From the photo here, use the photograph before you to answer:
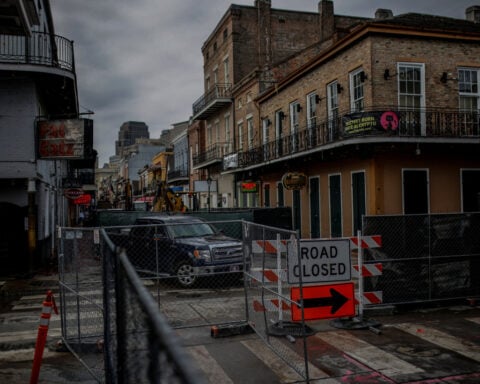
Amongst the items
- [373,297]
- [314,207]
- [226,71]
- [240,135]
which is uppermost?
[226,71]

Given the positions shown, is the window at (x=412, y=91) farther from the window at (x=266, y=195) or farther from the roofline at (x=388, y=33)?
the window at (x=266, y=195)

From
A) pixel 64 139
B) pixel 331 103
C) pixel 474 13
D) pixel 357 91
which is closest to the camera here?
pixel 64 139

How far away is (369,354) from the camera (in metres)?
6.76

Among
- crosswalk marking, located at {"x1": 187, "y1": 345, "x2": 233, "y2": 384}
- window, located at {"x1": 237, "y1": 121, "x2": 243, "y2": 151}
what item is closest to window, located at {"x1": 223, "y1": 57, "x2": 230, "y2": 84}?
window, located at {"x1": 237, "y1": 121, "x2": 243, "y2": 151}

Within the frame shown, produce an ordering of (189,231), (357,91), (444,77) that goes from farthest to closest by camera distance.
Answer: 1. (357,91)
2. (444,77)
3. (189,231)

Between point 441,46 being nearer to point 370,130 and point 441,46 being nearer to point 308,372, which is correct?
point 370,130

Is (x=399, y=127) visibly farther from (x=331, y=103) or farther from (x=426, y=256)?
(x=426, y=256)

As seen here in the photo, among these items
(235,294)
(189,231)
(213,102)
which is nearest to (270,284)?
(235,294)

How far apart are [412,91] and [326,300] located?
1496cm

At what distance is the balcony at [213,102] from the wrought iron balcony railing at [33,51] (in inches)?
766

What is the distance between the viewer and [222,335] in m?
7.75

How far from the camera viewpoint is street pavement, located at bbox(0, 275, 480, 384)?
5977mm

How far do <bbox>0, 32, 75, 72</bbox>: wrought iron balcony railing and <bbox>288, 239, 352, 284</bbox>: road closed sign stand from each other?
502 inches

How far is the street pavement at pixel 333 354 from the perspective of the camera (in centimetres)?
598
